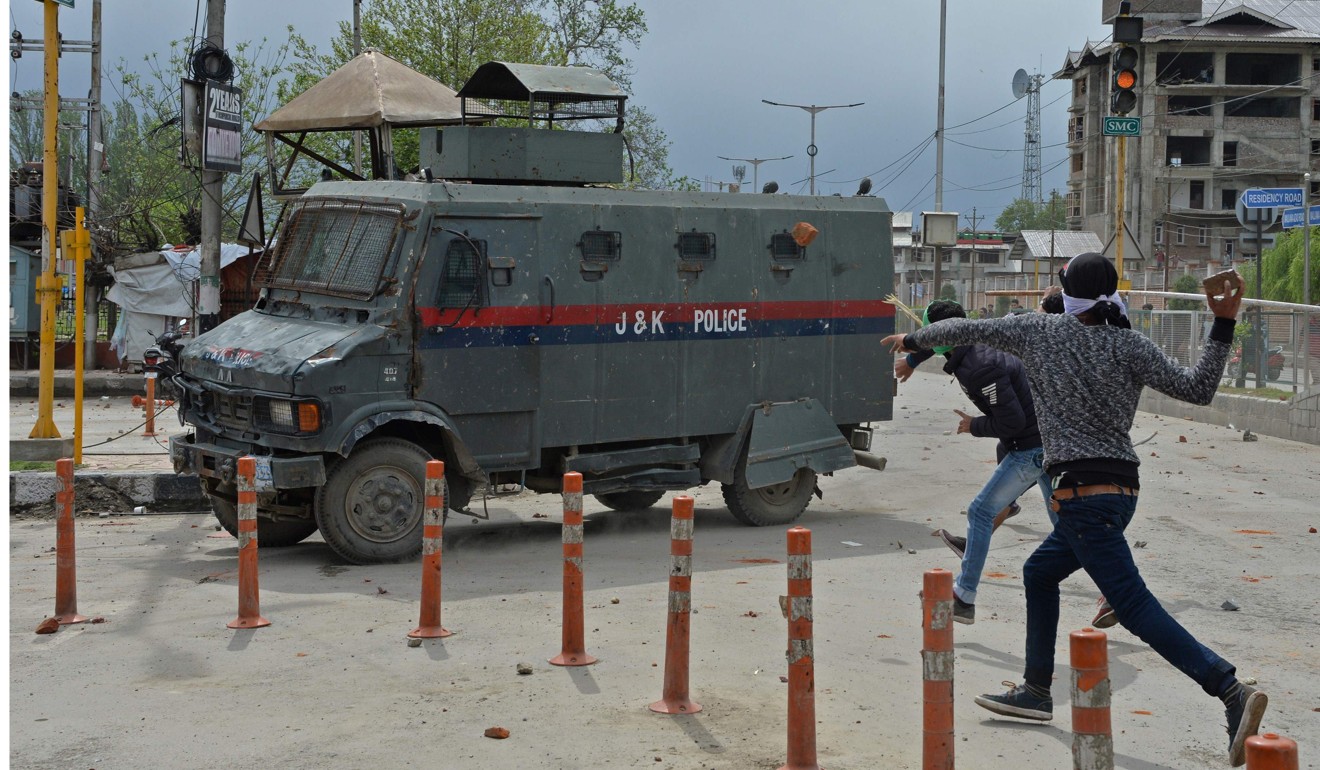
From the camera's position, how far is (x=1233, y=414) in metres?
→ 20.4

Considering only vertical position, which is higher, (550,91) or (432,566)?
(550,91)

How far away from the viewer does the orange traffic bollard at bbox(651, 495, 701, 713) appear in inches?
241

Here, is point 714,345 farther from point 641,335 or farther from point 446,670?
point 446,670

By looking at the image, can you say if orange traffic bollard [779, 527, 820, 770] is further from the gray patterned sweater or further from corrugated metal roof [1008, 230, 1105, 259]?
corrugated metal roof [1008, 230, 1105, 259]

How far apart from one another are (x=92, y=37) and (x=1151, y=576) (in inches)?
1153

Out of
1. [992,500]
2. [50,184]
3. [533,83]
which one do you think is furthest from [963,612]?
[50,184]

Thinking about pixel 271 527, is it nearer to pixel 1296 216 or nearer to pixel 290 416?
pixel 290 416

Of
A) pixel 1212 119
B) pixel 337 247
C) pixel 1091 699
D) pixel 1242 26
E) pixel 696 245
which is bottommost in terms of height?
pixel 1091 699

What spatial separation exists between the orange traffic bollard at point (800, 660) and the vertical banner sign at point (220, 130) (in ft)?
31.1

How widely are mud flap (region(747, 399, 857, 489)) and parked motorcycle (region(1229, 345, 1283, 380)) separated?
33.6 ft

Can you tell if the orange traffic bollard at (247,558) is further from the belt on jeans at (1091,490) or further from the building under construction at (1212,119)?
the building under construction at (1212,119)

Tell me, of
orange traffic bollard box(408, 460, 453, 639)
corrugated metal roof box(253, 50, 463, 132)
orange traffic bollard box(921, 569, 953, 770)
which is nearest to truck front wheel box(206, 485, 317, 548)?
orange traffic bollard box(408, 460, 453, 639)

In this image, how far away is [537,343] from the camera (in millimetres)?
10594

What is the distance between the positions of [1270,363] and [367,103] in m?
13.1
